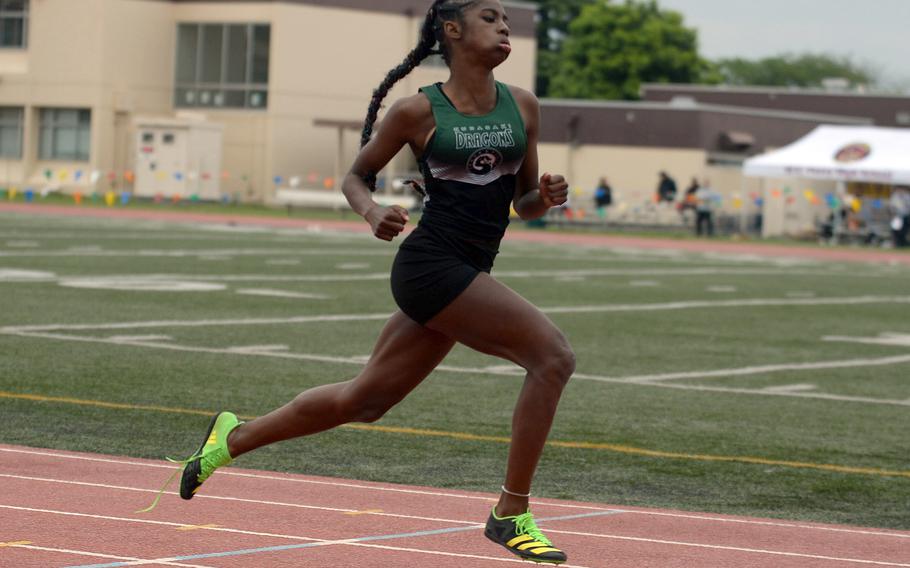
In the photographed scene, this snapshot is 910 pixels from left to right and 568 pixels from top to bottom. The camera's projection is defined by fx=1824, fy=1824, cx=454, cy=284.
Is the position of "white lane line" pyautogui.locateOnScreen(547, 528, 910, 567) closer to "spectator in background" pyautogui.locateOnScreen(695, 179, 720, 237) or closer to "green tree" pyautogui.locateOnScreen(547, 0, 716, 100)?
"spectator in background" pyautogui.locateOnScreen(695, 179, 720, 237)

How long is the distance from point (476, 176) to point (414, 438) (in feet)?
13.4

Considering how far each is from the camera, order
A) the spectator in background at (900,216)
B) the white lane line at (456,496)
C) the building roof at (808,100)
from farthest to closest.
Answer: the building roof at (808,100), the spectator in background at (900,216), the white lane line at (456,496)

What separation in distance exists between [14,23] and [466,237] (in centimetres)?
6078

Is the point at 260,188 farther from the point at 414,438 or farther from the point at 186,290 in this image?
the point at 414,438

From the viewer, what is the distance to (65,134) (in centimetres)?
6316

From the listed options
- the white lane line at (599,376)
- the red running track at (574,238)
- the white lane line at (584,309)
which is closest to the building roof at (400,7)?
the red running track at (574,238)

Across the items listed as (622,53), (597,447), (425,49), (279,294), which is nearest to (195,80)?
(622,53)

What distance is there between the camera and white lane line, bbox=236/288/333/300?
21359mm

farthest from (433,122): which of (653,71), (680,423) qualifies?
(653,71)

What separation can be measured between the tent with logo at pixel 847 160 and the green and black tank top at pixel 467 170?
40939 millimetres

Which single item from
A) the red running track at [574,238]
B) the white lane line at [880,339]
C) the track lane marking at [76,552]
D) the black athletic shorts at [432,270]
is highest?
the black athletic shorts at [432,270]

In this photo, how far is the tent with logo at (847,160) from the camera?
46.6 m

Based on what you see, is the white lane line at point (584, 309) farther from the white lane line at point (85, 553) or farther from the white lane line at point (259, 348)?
the white lane line at point (85, 553)

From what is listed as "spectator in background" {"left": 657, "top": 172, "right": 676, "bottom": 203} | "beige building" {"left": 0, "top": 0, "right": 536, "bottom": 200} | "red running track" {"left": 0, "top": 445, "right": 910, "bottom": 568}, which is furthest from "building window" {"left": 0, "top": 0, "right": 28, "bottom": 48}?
"red running track" {"left": 0, "top": 445, "right": 910, "bottom": 568}
